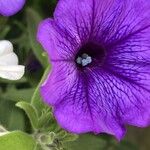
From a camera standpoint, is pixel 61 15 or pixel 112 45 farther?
pixel 112 45

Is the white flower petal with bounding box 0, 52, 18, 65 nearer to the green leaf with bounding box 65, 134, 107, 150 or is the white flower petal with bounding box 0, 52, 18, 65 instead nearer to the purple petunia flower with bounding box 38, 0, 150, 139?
the purple petunia flower with bounding box 38, 0, 150, 139

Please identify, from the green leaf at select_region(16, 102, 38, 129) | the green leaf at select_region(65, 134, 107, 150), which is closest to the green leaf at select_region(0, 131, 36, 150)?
the green leaf at select_region(16, 102, 38, 129)

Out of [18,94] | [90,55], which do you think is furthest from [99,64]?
[18,94]

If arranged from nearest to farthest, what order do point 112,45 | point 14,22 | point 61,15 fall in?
point 61,15 < point 112,45 < point 14,22

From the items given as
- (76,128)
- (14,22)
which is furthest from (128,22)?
(14,22)

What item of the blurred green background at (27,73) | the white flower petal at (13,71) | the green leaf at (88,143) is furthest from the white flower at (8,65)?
the green leaf at (88,143)

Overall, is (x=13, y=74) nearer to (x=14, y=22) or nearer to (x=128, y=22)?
(x=128, y=22)

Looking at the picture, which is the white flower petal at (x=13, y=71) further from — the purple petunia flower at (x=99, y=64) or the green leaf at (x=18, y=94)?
the green leaf at (x=18, y=94)
